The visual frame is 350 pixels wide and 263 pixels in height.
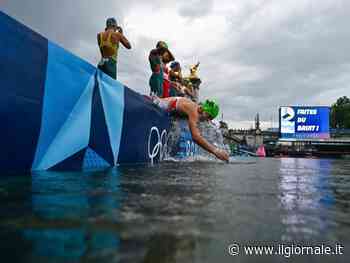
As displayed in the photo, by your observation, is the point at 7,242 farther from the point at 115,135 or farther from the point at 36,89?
the point at 115,135

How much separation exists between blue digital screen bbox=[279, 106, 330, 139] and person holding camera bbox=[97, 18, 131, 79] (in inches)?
960

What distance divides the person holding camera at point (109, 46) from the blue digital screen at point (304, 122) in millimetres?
24386

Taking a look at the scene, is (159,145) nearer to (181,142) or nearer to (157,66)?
(181,142)

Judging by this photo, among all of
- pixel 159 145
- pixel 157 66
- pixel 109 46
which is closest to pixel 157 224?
pixel 109 46

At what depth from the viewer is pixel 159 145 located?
6305 mm

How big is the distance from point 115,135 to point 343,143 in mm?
35805

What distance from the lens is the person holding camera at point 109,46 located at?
4.87m

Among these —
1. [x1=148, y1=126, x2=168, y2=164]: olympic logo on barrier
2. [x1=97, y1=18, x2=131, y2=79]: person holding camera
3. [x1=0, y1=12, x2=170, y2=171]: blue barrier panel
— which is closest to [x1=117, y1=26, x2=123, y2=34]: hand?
[x1=97, y1=18, x2=131, y2=79]: person holding camera

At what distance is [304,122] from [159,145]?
78.2 feet

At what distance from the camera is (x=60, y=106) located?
311 cm

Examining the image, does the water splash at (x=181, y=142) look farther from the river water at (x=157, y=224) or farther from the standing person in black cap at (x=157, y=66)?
the river water at (x=157, y=224)

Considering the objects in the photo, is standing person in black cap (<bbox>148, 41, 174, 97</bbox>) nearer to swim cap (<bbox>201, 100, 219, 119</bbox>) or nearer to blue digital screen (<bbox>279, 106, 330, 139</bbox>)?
swim cap (<bbox>201, 100, 219, 119</bbox>)

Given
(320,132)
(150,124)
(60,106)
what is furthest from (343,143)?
(60,106)

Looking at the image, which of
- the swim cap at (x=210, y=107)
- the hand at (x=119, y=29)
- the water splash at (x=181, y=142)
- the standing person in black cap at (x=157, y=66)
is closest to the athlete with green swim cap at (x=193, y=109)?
the swim cap at (x=210, y=107)
